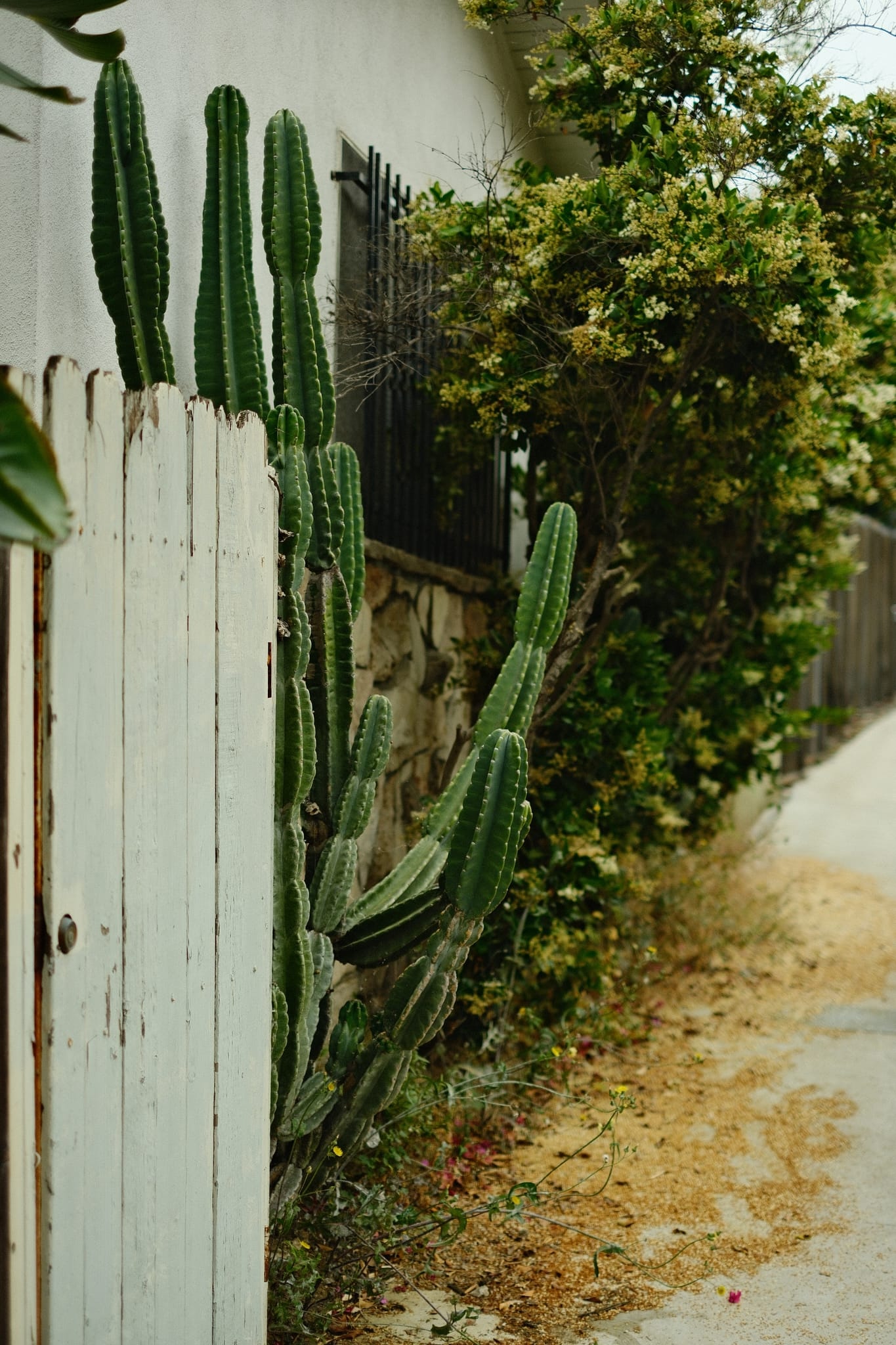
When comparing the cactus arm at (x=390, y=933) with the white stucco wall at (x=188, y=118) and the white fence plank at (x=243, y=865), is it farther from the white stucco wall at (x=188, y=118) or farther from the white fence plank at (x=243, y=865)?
the white stucco wall at (x=188, y=118)

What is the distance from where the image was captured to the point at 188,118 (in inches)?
137

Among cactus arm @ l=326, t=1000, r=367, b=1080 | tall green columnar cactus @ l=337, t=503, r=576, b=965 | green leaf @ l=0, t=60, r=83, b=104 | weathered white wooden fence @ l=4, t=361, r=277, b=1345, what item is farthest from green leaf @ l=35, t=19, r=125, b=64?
cactus arm @ l=326, t=1000, r=367, b=1080

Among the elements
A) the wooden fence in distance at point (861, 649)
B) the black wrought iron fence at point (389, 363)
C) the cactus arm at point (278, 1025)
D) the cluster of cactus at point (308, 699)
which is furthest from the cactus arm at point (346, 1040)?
the wooden fence in distance at point (861, 649)

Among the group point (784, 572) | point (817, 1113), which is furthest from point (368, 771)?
point (784, 572)

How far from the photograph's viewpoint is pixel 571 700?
17.7ft

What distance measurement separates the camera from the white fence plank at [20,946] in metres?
1.97

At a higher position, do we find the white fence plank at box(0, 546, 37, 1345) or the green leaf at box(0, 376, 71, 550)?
the green leaf at box(0, 376, 71, 550)

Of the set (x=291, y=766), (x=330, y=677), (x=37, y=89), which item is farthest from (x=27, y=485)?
(x=330, y=677)

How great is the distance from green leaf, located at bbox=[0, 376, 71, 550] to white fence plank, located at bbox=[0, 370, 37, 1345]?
1.18 ft

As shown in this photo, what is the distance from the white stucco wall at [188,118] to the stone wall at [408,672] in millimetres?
1194

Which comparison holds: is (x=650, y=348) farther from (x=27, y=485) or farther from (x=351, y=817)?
(x=27, y=485)

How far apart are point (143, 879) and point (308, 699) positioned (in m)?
0.88

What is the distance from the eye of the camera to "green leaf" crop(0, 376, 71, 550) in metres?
1.59

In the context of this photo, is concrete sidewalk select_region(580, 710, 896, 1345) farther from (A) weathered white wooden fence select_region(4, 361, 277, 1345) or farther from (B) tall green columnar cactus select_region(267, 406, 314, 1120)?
(A) weathered white wooden fence select_region(4, 361, 277, 1345)
